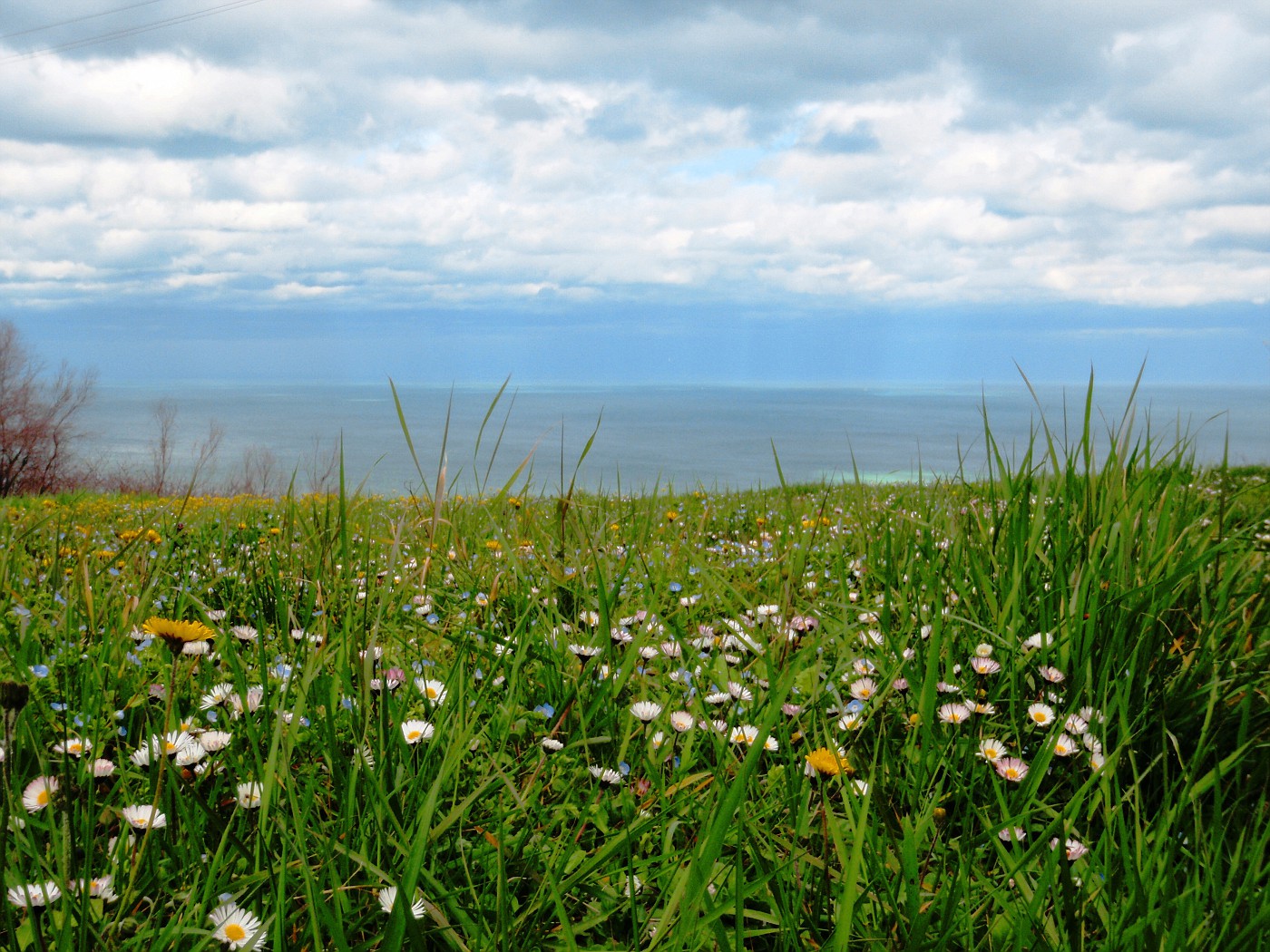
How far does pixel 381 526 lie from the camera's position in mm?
5922

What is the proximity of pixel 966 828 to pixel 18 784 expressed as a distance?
1.91 meters

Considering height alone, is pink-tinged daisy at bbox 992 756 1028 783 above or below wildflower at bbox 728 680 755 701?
below

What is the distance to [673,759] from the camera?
2078 mm

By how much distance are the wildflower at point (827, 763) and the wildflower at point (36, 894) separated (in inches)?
52.8

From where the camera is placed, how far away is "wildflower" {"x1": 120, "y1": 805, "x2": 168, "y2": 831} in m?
A: 1.56

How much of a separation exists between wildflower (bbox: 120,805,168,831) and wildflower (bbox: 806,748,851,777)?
124cm

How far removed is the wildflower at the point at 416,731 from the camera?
1926 mm

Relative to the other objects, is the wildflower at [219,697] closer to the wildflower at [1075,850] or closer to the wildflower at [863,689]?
the wildflower at [863,689]

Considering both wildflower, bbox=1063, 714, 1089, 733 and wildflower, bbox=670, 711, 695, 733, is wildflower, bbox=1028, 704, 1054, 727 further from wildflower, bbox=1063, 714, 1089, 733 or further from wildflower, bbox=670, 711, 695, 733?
wildflower, bbox=670, 711, 695, 733

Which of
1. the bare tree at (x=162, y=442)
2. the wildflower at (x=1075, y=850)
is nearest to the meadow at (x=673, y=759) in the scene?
the wildflower at (x=1075, y=850)

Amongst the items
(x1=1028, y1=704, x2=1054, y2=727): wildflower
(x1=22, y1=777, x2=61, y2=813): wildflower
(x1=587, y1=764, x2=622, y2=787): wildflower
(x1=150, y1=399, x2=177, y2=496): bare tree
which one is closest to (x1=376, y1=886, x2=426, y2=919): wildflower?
(x1=587, y1=764, x2=622, y2=787): wildflower

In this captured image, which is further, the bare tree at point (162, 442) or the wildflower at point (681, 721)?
the bare tree at point (162, 442)

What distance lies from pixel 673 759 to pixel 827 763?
444mm

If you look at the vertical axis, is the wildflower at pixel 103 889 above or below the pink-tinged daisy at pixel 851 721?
below
